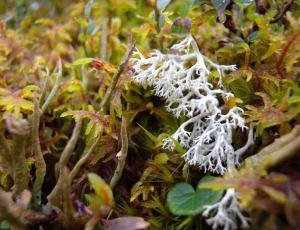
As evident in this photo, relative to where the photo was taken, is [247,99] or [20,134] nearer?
[20,134]

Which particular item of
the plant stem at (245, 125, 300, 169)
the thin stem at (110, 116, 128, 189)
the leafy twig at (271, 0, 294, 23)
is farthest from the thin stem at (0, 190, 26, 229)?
the leafy twig at (271, 0, 294, 23)

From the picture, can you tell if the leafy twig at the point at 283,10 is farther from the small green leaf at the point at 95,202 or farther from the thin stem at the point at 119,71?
the small green leaf at the point at 95,202

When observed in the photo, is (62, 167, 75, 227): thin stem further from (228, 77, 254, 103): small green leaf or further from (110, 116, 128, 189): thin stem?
(228, 77, 254, 103): small green leaf

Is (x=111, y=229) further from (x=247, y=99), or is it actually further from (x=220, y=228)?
(x=247, y=99)

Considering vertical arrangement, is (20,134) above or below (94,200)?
above

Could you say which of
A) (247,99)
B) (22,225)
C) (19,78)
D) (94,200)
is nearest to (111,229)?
(94,200)

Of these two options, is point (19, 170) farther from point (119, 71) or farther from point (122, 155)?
point (119, 71)

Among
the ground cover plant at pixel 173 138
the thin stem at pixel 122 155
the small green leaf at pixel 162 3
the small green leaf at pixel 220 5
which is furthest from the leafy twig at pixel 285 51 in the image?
the thin stem at pixel 122 155
